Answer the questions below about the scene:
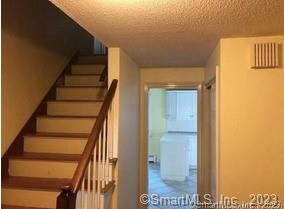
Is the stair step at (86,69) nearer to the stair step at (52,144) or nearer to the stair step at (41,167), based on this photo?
the stair step at (52,144)

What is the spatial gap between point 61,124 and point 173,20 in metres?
1.89

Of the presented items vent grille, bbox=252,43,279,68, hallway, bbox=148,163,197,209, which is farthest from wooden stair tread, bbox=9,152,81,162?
hallway, bbox=148,163,197,209

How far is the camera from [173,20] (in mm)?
1906

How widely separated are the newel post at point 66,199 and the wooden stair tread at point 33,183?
79 centimetres

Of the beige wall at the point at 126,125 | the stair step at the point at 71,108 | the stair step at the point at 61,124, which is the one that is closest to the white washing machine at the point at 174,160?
the beige wall at the point at 126,125

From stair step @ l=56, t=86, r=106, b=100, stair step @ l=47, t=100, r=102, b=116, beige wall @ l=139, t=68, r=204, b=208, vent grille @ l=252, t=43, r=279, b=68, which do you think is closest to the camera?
vent grille @ l=252, t=43, r=279, b=68

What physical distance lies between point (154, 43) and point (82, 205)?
1489mm

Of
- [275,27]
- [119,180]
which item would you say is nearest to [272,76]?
[275,27]

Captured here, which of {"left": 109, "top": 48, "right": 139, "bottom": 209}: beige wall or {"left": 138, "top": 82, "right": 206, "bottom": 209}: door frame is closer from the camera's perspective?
{"left": 109, "top": 48, "right": 139, "bottom": 209}: beige wall

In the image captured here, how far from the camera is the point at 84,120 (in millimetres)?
3119

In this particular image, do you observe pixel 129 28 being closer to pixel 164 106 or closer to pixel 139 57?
pixel 139 57

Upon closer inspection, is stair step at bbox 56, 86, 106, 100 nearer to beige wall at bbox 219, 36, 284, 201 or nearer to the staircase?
the staircase

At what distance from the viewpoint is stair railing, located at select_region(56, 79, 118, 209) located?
5.46 feet

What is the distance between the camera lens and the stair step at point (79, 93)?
11.7ft
